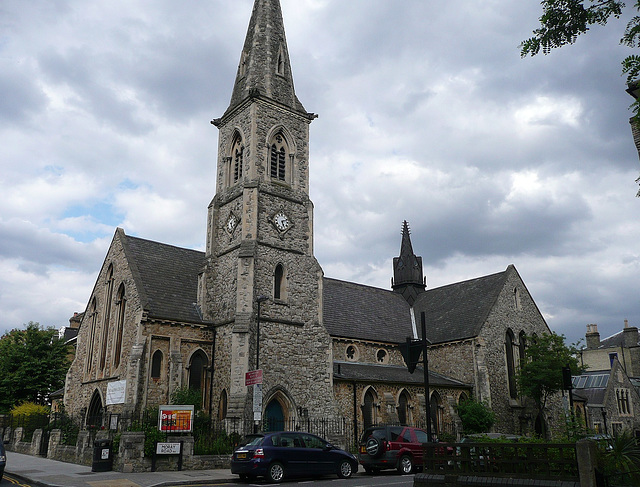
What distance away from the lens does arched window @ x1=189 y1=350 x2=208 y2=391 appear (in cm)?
2655

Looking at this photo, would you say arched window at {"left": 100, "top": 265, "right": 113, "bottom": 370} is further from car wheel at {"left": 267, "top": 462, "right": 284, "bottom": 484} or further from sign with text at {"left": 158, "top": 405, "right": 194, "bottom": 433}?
car wheel at {"left": 267, "top": 462, "right": 284, "bottom": 484}

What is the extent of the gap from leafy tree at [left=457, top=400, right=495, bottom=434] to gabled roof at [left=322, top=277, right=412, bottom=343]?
6181 millimetres

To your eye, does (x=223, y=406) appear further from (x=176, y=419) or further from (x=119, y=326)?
(x=119, y=326)

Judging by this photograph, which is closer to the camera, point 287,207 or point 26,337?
point 287,207

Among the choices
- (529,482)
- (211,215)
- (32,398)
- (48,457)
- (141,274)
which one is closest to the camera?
(529,482)

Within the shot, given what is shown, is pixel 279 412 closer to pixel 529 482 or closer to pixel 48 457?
pixel 48 457

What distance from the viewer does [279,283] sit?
1108 inches

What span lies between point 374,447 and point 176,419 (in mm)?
7228

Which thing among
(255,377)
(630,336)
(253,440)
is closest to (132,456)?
(253,440)

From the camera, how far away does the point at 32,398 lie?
129 feet

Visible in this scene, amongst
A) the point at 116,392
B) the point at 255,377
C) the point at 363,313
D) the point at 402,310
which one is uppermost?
the point at 402,310

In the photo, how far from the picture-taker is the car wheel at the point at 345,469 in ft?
59.4


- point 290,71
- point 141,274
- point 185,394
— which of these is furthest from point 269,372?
point 290,71

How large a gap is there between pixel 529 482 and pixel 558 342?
24.9m
